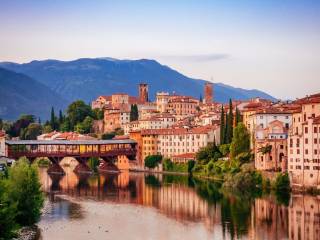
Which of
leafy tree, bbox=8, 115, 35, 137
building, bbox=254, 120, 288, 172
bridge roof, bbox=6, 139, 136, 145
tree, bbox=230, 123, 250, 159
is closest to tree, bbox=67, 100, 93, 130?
leafy tree, bbox=8, 115, 35, 137

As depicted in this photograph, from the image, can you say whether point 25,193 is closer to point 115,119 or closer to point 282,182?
point 282,182

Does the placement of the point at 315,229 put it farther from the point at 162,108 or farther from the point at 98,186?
the point at 162,108

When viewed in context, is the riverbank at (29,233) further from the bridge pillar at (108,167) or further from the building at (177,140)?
the bridge pillar at (108,167)

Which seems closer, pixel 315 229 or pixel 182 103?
pixel 315 229

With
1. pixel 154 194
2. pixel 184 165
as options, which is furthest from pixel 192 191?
pixel 184 165

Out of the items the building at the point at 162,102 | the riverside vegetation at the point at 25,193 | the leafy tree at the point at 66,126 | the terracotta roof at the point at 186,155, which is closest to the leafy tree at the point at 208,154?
the terracotta roof at the point at 186,155

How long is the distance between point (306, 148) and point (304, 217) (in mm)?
14608

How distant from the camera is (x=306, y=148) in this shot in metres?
64.3

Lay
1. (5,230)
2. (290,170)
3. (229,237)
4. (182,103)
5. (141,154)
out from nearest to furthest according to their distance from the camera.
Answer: (5,230)
(229,237)
(290,170)
(141,154)
(182,103)

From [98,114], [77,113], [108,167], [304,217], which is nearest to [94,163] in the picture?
[108,167]

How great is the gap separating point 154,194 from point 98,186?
11.2 meters

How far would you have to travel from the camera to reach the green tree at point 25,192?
44344 mm

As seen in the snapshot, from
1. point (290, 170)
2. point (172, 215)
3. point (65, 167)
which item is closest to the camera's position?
point (172, 215)

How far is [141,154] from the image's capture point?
10669 cm
